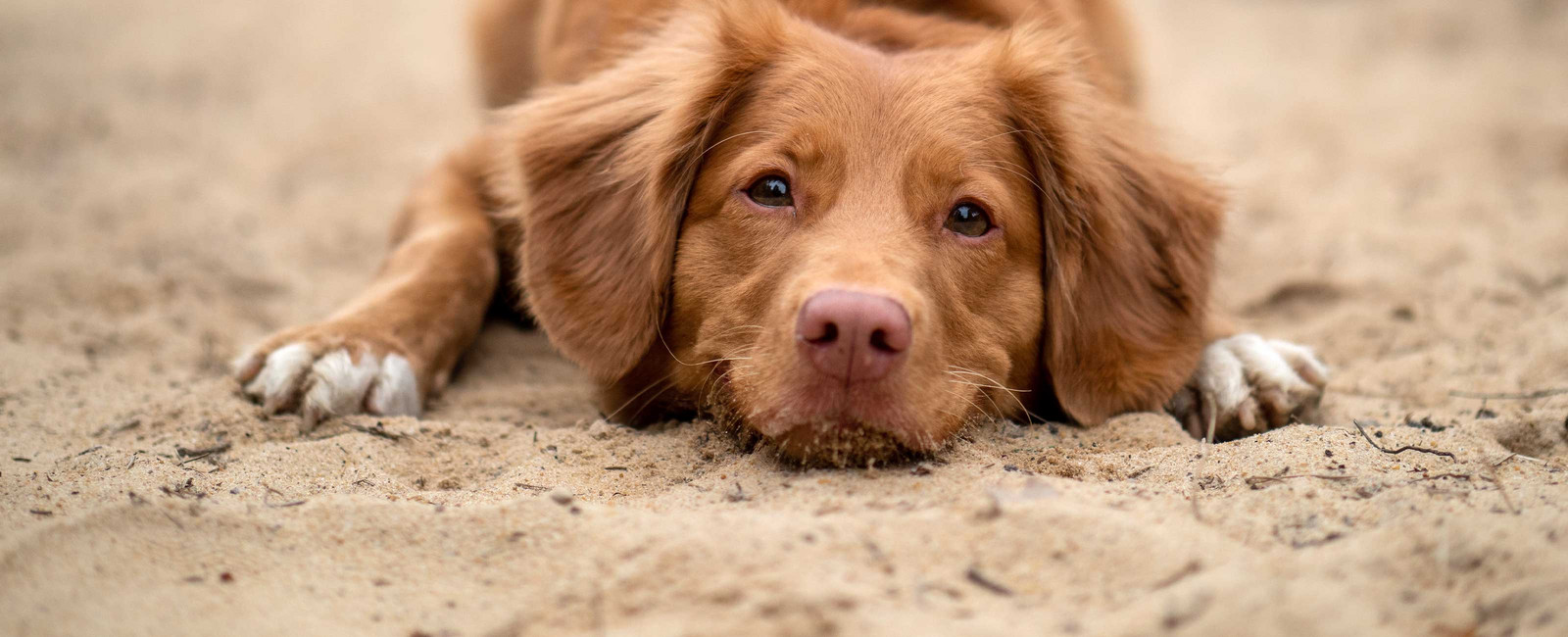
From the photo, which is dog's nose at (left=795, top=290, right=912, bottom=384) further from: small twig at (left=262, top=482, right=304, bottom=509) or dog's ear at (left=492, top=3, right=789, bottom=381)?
small twig at (left=262, top=482, right=304, bottom=509)

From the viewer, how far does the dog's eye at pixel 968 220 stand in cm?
299

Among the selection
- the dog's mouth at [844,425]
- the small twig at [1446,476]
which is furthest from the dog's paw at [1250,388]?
the dog's mouth at [844,425]

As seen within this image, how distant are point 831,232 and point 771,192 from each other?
0.83 ft

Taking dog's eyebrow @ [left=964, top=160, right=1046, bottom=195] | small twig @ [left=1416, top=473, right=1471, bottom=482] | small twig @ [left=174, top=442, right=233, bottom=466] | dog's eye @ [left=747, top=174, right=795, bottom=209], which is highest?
dog's eyebrow @ [left=964, top=160, right=1046, bottom=195]

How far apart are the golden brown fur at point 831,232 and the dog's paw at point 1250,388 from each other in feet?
0.33

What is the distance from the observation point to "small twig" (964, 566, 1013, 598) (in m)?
1.99

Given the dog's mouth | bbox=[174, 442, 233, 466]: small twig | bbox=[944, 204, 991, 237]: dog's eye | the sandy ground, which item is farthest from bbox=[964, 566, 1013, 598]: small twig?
bbox=[174, 442, 233, 466]: small twig

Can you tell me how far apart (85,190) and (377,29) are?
484 centimetres

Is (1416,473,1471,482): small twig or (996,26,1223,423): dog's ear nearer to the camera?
(1416,473,1471,482): small twig

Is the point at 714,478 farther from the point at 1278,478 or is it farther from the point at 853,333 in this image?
the point at 1278,478

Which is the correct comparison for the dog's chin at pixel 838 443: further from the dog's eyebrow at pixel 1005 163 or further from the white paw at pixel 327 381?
the white paw at pixel 327 381

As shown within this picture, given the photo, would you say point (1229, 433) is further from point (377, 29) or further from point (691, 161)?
point (377, 29)

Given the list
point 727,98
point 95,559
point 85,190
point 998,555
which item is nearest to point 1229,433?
point 998,555

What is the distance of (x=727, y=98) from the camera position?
3174 millimetres
